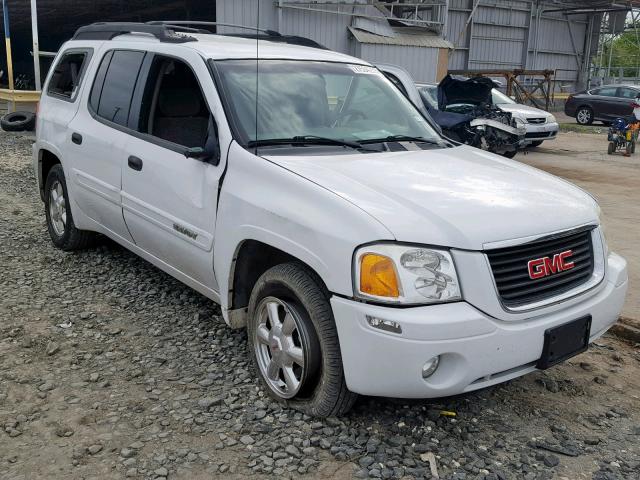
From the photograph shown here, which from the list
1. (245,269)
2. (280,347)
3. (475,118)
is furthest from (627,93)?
(280,347)

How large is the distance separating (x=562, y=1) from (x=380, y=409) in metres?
30.6

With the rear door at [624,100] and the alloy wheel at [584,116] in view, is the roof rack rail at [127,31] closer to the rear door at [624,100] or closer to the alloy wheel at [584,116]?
the rear door at [624,100]

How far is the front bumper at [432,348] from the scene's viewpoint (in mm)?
2768

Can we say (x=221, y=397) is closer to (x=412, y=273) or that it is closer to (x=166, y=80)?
(x=412, y=273)

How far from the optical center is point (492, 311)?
288 cm

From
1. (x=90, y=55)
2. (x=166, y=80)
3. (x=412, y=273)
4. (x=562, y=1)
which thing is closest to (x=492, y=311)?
(x=412, y=273)

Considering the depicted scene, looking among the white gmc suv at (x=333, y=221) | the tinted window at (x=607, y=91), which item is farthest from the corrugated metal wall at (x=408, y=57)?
the white gmc suv at (x=333, y=221)

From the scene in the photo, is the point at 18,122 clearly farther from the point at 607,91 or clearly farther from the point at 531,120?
the point at 607,91

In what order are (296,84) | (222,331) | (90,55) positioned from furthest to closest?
(90,55) → (222,331) → (296,84)

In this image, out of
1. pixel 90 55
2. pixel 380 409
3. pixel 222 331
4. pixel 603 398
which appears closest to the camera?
pixel 380 409

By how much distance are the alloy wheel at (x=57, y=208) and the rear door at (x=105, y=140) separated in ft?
1.84

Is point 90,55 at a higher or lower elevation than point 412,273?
higher

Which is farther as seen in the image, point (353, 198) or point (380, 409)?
point (380, 409)

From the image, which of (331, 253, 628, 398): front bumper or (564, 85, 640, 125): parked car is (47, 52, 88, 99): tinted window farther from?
(564, 85, 640, 125): parked car
